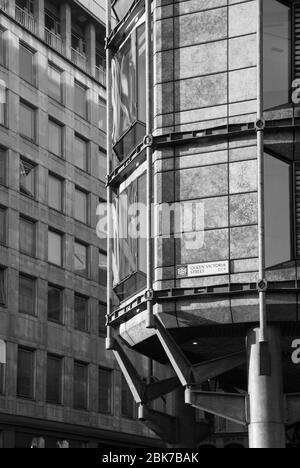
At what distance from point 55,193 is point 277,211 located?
35385 mm

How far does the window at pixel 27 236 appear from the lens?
65.0m

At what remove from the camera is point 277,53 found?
3600cm

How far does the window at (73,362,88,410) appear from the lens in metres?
67.6

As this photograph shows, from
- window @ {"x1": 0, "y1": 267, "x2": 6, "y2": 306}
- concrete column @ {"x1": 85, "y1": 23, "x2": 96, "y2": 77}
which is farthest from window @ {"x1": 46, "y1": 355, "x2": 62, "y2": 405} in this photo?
concrete column @ {"x1": 85, "y1": 23, "x2": 96, "y2": 77}

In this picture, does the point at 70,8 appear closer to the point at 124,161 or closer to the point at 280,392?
the point at 124,161

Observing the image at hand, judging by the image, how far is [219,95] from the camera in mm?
36125

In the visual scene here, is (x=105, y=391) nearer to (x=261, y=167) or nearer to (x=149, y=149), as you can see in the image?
(x=149, y=149)

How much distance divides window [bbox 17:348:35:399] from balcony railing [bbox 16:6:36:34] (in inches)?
751

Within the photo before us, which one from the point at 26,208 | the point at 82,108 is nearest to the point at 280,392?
the point at 26,208

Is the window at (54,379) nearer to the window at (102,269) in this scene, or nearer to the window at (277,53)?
the window at (102,269)

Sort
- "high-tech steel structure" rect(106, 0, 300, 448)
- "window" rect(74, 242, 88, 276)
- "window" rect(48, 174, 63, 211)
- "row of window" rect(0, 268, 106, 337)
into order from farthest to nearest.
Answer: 1. "window" rect(74, 242, 88, 276)
2. "window" rect(48, 174, 63, 211)
3. "row of window" rect(0, 268, 106, 337)
4. "high-tech steel structure" rect(106, 0, 300, 448)

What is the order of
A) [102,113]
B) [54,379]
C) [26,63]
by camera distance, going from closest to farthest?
[54,379] → [26,63] → [102,113]

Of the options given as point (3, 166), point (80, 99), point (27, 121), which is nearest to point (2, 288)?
point (3, 166)

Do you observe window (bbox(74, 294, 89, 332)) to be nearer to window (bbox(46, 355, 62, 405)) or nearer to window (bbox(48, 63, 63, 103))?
window (bbox(46, 355, 62, 405))
